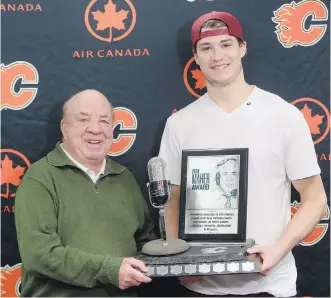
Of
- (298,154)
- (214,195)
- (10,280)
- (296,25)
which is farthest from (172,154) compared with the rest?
(10,280)

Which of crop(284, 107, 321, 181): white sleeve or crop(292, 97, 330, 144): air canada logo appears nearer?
crop(284, 107, 321, 181): white sleeve

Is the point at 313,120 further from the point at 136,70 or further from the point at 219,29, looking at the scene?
the point at 136,70

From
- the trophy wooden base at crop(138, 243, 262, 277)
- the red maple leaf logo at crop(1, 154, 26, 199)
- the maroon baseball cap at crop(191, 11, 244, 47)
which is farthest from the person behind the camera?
the red maple leaf logo at crop(1, 154, 26, 199)

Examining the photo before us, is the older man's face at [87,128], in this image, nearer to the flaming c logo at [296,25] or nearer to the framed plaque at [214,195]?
the framed plaque at [214,195]

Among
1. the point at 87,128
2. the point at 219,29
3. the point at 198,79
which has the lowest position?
the point at 87,128

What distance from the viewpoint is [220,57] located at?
2.02 meters

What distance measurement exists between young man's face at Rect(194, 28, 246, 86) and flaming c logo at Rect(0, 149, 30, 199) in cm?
94

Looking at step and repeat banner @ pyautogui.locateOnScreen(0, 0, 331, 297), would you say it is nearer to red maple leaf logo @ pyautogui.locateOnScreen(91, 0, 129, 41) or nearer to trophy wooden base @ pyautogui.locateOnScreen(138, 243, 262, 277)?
red maple leaf logo @ pyautogui.locateOnScreen(91, 0, 129, 41)

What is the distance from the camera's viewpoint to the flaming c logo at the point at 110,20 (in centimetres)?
232

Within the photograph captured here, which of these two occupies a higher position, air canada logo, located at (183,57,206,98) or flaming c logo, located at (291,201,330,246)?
air canada logo, located at (183,57,206,98)

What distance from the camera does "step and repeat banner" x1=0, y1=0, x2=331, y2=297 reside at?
7.58 feet

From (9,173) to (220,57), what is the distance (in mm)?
1094

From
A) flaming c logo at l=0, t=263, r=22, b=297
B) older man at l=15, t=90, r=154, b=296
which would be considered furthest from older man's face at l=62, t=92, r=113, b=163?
flaming c logo at l=0, t=263, r=22, b=297

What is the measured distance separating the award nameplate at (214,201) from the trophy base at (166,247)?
0.02m
